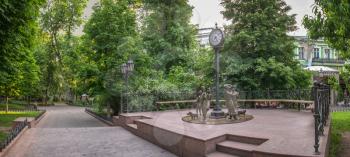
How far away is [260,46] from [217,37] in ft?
35.9

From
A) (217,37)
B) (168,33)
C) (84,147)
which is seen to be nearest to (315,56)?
(168,33)

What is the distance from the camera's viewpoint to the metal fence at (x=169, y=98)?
63.3 ft

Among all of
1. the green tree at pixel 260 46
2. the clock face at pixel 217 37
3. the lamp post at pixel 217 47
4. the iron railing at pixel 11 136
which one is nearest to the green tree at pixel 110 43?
the green tree at pixel 260 46

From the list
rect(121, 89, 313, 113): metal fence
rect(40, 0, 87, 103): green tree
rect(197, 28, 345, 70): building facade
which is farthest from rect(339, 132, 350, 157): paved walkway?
rect(40, 0, 87, 103): green tree

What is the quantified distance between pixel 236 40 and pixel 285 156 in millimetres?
19877

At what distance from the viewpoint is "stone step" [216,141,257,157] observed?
316 inches

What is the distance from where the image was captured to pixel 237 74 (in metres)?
25.2

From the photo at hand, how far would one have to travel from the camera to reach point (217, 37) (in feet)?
49.2

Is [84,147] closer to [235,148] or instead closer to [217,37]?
[235,148]

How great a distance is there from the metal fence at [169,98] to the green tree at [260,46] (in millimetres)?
2470

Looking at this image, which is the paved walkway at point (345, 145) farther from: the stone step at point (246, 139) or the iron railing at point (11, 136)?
the iron railing at point (11, 136)

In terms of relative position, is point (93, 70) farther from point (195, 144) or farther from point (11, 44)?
point (195, 144)

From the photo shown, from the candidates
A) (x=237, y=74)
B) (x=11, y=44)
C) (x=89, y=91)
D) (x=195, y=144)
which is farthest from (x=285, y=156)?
(x=89, y=91)

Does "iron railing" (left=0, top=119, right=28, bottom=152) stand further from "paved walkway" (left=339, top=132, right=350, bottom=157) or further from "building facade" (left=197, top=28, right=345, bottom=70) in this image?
"building facade" (left=197, top=28, right=345, bottom=70)
